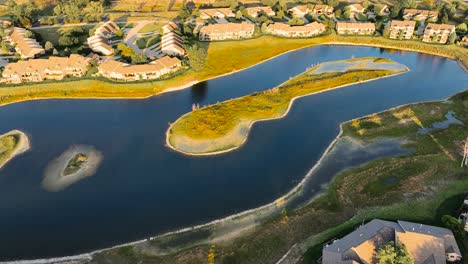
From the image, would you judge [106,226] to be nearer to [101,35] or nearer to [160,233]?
[160,233]

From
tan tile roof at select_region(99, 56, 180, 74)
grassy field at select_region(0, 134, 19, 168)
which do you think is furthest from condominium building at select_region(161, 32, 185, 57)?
grassy field at select_region(0, 134, 19, 168)

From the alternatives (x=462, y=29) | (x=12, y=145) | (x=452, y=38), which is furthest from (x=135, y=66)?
(x=462, y=29)

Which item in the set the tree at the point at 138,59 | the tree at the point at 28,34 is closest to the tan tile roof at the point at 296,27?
the tree at the point at 138,59

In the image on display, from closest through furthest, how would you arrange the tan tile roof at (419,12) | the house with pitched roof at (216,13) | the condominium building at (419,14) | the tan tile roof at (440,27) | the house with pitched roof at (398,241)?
the house with pitched roof at (398,241) < the tan tile roof at (440,27) < the condominium building at (419,14) < the tan tile roof at (419,12) < the house with pitched roof at (216,13)

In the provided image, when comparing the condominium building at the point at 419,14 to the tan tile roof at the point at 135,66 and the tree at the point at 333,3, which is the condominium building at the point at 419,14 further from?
the tan tile roof at the point at 135,66

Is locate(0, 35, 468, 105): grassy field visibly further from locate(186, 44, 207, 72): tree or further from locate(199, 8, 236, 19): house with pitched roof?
locate(199, 8, 236, 19): house with pitched roof

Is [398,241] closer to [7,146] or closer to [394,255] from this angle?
[394,255]
